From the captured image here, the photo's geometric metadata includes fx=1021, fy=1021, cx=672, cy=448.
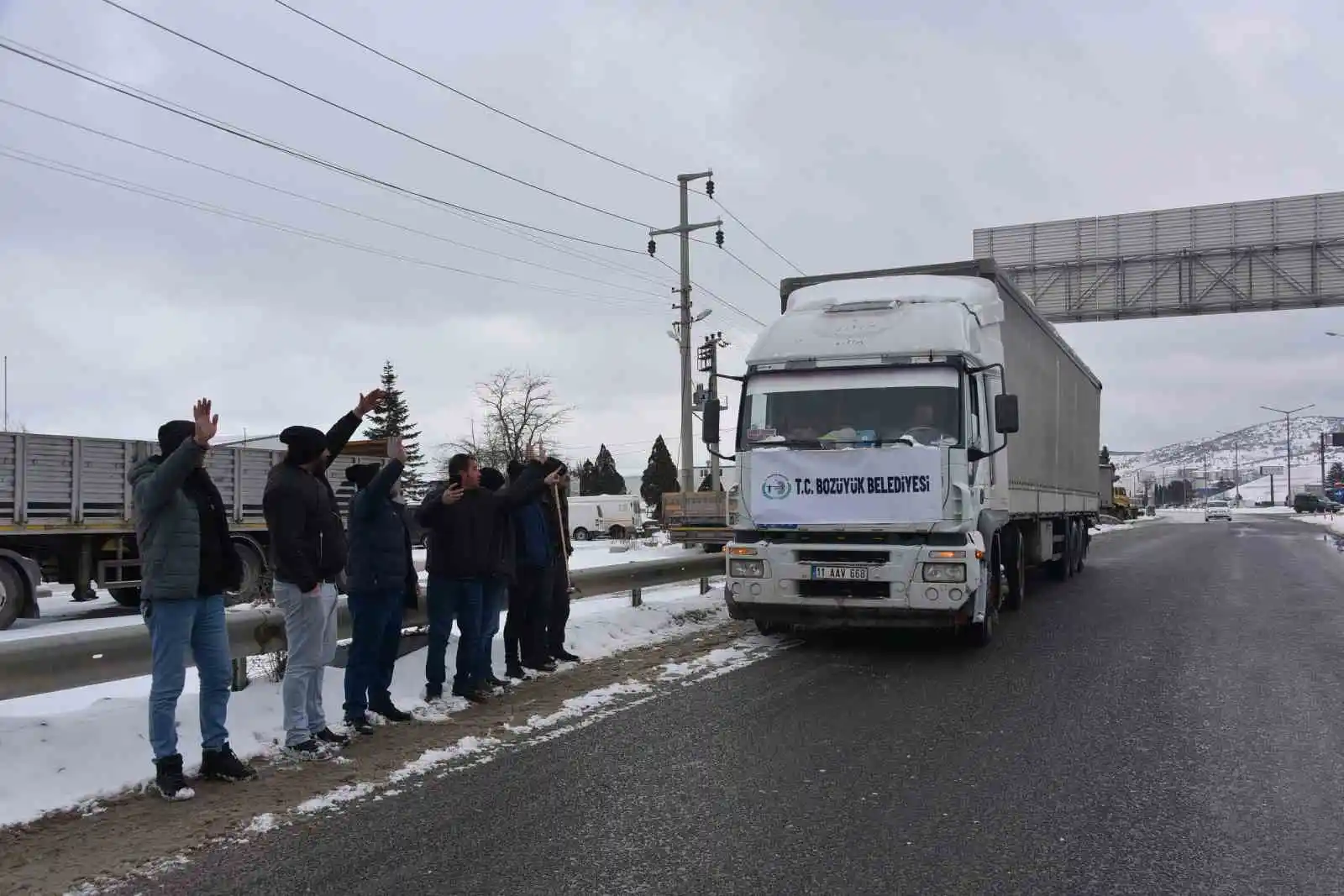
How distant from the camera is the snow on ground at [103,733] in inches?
194

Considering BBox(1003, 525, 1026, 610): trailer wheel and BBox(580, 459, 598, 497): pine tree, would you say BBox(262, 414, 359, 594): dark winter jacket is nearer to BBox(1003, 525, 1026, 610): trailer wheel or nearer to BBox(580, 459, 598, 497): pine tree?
BBox(1003, 525, 1026, 610): trailer wheel

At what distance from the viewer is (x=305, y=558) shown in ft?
18.6

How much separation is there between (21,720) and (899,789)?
4517mm

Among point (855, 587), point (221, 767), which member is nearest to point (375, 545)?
point (221, 767)

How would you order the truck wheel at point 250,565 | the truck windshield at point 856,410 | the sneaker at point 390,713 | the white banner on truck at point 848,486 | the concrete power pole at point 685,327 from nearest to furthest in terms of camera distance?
the sneaker at point 390,713 → the white banner on truck at point 848,486 → the truck windshield at point 856,410 → the truck wheel at point 250,565 → the concrete power pole at point 685,327

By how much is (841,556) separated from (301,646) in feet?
15.3

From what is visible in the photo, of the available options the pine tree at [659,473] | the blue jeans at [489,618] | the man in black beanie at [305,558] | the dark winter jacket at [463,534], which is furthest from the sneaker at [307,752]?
the pine tree at [659,473]

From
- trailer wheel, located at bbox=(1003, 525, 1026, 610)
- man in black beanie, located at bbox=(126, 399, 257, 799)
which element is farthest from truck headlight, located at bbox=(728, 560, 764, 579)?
man in black beanie, located at bbox=(126, 399, 257, 799)

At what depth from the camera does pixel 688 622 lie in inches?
452

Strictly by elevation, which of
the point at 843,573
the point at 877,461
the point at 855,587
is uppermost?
the point at 877,461

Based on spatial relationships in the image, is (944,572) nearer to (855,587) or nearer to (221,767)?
(855,587)

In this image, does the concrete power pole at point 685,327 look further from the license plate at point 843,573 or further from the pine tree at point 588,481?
the pine tree at point 588,481

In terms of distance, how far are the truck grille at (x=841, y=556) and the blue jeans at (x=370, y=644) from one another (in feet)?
12.1

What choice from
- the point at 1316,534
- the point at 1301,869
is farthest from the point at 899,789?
the point at 1316,534
